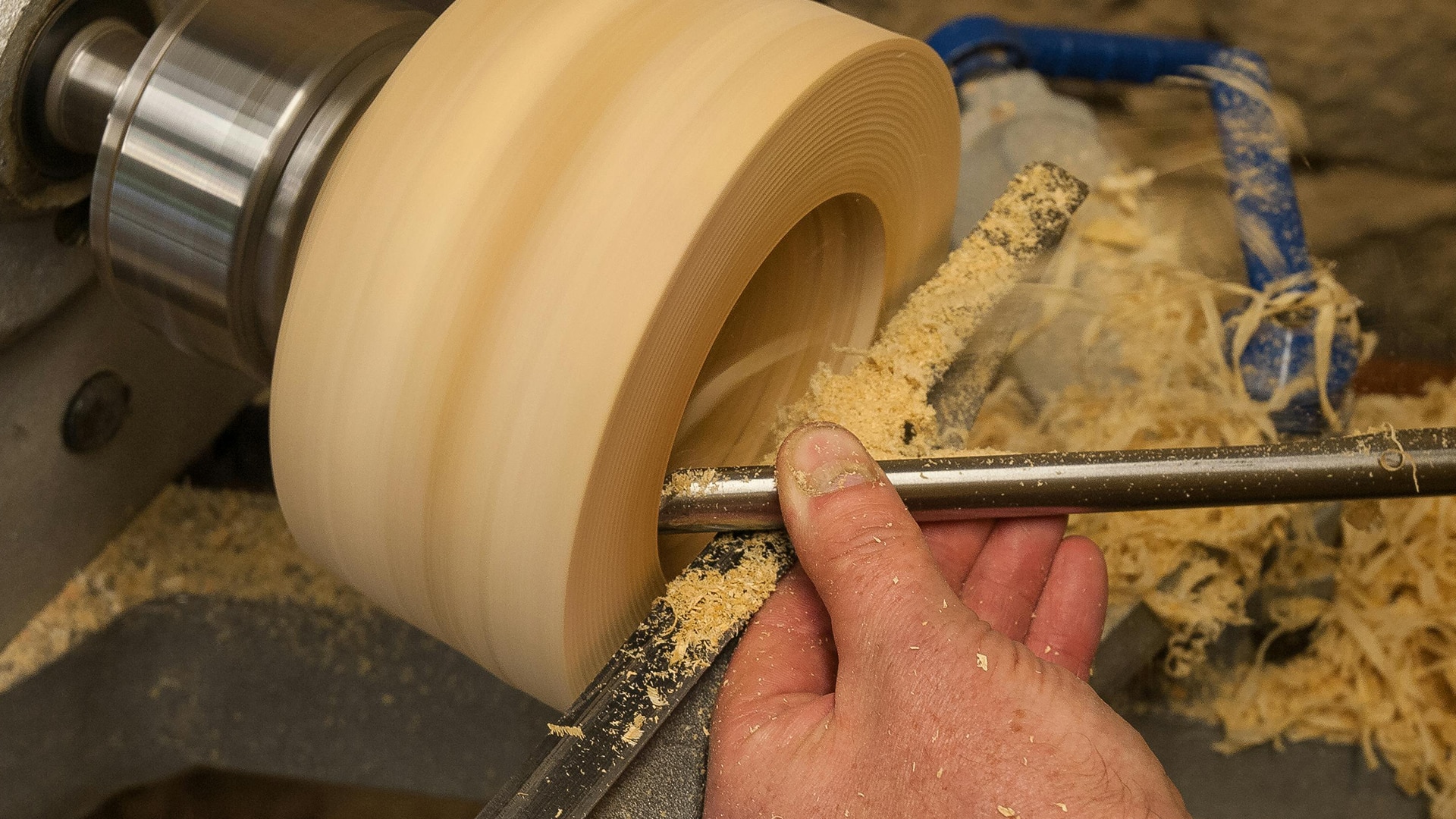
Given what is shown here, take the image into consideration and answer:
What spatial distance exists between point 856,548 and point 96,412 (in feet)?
3.51

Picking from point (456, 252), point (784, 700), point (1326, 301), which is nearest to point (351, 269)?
point (456, 252)

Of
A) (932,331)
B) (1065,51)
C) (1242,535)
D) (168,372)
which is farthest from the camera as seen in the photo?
(1065,51)

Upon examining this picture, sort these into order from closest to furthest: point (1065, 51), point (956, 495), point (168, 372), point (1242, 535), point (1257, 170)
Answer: point (956, 495), point (1242, 535), point (168, 372), point (1257, 170), point (1065, 51)

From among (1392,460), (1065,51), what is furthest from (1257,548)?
(1065,51)

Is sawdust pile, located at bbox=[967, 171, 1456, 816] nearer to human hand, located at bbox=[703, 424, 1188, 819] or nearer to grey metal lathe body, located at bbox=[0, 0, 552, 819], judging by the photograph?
human hand, located at bbox=[703, 424, 1188, 819]

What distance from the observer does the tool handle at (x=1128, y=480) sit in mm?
859

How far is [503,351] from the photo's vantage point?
2.49 ft

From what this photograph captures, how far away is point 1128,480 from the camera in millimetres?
868

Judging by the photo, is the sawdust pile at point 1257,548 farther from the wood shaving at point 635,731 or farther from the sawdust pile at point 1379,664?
the wood shaving at point 635,731

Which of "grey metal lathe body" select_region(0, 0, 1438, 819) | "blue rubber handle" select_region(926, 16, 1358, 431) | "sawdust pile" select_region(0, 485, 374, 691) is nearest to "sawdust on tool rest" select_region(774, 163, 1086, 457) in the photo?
"grey metal lathe body" select_region(0, 0, 1438, 819)

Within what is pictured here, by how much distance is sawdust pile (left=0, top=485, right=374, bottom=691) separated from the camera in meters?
1.41

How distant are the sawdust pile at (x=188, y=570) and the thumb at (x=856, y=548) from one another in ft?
2.95

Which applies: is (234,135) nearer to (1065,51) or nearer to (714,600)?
(714,600)

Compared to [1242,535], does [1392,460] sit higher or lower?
higher
